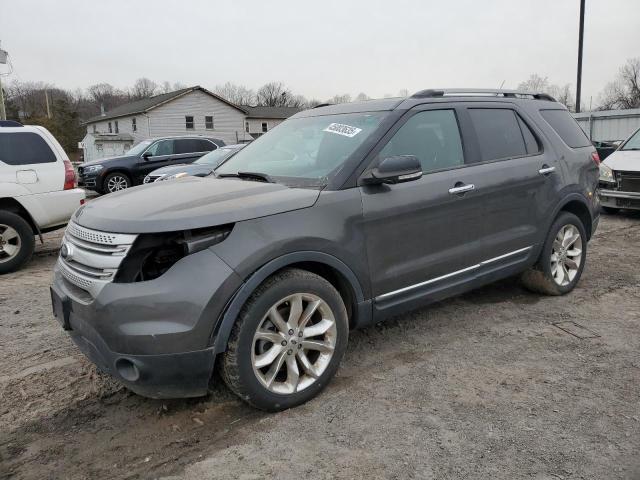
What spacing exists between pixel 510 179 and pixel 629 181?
20.5 ft

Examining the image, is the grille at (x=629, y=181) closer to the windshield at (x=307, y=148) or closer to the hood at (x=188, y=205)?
the windshield at (x=307, y=148)

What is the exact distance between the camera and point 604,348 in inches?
150

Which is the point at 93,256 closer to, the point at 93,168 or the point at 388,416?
the point at 388,416

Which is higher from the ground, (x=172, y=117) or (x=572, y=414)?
(x=172, y=117)

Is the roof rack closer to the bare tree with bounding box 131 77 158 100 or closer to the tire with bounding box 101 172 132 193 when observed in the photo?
the tire with bounding box 101 172 132 193

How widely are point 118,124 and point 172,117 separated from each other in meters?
7.30

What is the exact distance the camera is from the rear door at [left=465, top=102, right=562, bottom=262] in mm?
4043

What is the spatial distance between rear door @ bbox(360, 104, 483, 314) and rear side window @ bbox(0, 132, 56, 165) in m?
5.34

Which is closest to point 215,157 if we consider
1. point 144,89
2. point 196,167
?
point 196,167

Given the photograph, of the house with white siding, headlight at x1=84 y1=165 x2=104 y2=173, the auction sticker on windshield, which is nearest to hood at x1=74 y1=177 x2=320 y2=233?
the auction sticker on windshield

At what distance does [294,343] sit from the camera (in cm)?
295

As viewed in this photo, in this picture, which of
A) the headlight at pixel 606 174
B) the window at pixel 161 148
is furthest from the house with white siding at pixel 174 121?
the headlight at pixel 606 174

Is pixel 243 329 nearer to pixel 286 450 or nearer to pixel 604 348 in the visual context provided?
pixel 286 450

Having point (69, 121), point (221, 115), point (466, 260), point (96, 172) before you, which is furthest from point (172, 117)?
point (466, 260)
